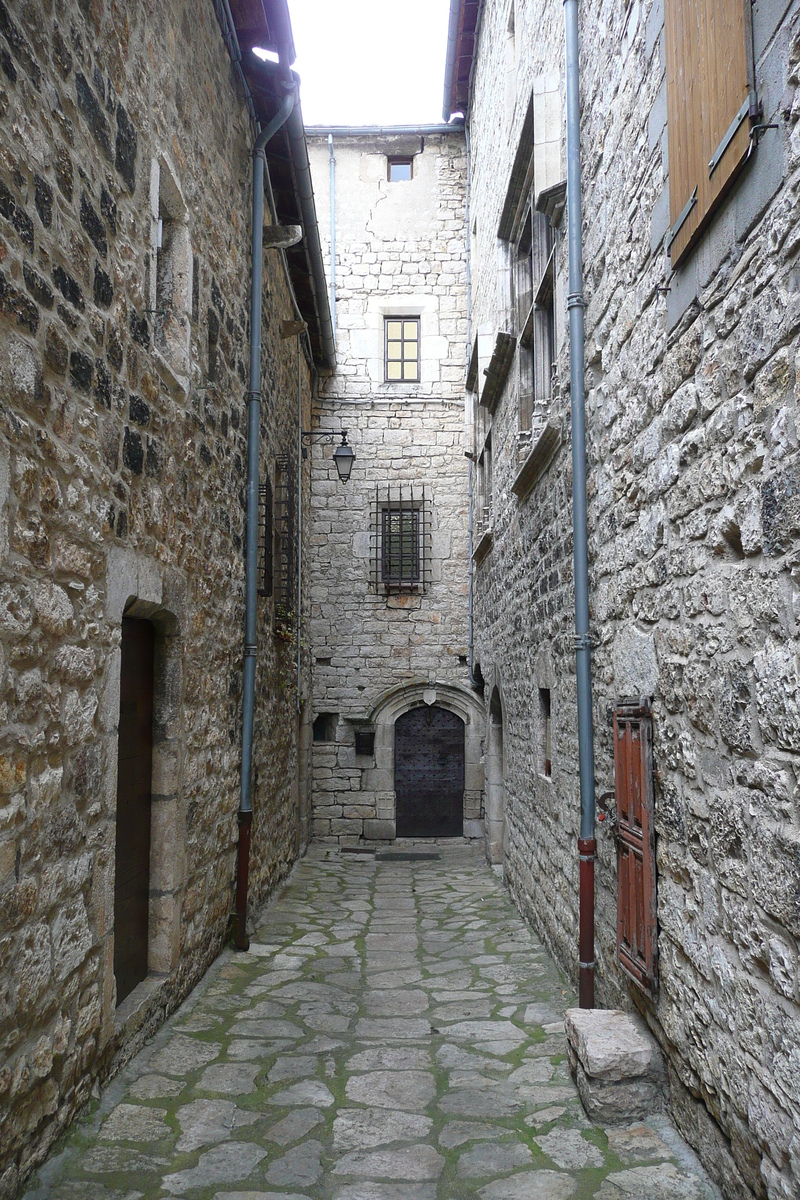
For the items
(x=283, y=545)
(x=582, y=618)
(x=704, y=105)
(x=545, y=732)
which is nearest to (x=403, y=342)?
(x=283, y=545)

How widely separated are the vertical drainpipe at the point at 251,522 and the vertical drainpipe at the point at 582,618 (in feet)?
7.49

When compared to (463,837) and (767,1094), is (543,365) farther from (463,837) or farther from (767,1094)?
(463,837)

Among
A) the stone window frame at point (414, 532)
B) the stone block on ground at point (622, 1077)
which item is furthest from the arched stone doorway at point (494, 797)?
the stone block on ground at point (622, 1077)

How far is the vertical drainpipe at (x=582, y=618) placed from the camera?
150 inches

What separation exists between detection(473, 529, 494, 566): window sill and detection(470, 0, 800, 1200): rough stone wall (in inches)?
148

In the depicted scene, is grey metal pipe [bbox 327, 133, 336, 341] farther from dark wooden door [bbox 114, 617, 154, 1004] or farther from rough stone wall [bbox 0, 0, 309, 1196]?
dark wooden door [bbox 114, 617, 154, 1004]

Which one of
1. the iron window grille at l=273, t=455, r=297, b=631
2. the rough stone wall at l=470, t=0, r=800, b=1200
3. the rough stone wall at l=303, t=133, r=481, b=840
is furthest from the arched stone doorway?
the rough stone wall at l=470, t=0, r=800, b=1200

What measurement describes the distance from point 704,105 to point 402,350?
916 centimetres

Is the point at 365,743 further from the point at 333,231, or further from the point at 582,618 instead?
the point at 582,618

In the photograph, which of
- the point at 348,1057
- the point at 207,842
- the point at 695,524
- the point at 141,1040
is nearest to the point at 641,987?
the point at 348,1057

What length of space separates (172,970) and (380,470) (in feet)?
25.7

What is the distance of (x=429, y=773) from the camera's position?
10586mm

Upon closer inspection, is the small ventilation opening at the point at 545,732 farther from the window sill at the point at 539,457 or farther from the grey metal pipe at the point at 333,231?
the grey metal pipe at the point at 333,231

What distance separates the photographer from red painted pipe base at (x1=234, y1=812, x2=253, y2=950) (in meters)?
5.22
